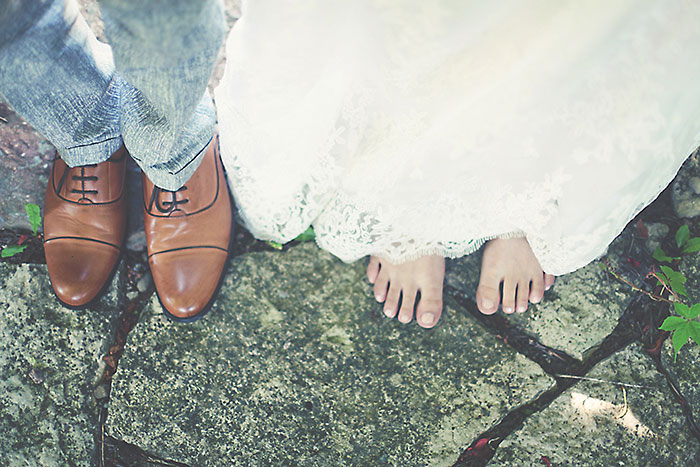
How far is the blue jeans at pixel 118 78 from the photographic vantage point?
722 mm

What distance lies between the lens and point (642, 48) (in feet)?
2.68

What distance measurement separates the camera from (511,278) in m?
1.41

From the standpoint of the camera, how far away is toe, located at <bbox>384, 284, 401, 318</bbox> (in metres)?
1.40

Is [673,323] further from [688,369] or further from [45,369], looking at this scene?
[45,369]

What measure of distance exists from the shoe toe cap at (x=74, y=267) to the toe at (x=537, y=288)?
1.27 meters

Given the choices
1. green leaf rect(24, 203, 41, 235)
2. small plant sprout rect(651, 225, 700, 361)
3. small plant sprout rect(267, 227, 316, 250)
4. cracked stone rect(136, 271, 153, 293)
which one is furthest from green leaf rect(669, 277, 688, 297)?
green leaf rect(24, 203, 41, 235)

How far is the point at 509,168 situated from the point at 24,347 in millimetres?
1393

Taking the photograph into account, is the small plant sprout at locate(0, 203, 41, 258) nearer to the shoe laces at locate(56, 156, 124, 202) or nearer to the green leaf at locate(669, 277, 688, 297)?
the shoe laces at locate(56, 156, 124, 202)

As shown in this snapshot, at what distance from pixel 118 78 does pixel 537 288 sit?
1.28 m

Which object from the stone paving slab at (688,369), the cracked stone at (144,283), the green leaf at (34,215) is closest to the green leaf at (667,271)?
the stone paving slab at (688,369)

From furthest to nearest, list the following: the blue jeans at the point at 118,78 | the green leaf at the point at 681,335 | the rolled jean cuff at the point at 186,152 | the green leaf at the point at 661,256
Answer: the green leaf at the point at 661,256 < the green leaf at the point at 681,335 < the rolled jean cuff at the point at 186,152 < the blue jeans at the point at 118,78

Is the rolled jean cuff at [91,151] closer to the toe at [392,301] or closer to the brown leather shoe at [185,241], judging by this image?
the brown leather shoe at [185,241]

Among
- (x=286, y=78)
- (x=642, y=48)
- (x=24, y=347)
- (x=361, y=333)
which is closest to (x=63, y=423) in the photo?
(x=24, y=347)

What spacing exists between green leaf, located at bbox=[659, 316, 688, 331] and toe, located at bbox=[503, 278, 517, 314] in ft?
1.31
